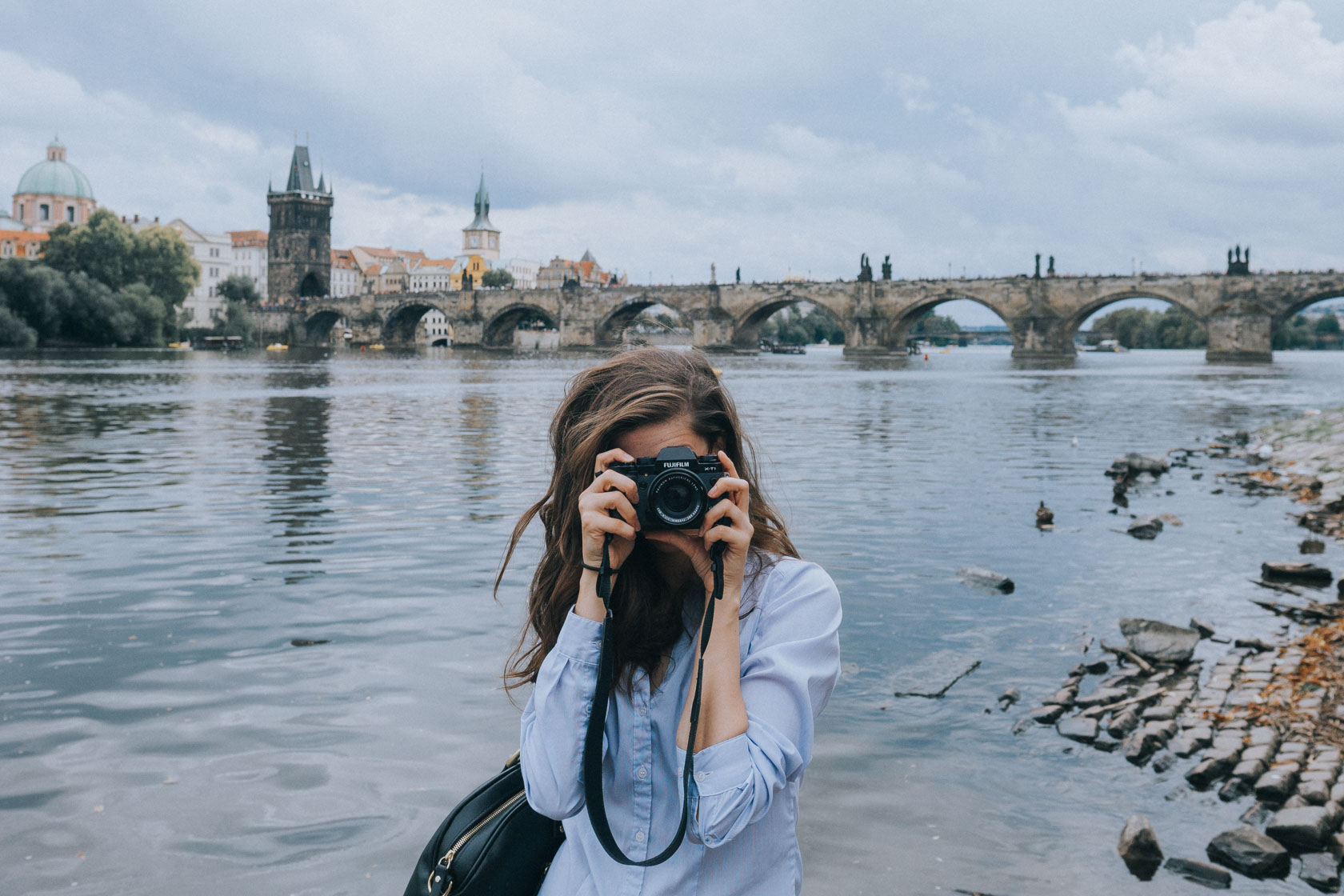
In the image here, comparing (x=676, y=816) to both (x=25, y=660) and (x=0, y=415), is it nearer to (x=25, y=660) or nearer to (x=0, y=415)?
(x=25, y=660)

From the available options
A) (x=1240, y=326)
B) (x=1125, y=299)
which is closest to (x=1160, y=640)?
(x=1240, y=326)

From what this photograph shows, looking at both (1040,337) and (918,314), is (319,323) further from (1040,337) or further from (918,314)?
(1040,337)

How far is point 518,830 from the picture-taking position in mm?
1655

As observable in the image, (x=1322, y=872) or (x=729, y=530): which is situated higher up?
(x=729, y=530)

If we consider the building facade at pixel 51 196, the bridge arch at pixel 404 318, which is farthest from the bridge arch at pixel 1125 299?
the building facade at pixel 51 196

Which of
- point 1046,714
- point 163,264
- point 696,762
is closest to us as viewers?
point 696,762

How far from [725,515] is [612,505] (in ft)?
0.54

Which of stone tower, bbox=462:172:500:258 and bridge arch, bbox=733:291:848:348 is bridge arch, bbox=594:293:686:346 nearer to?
bridge arch, bbox=733:291:848:348

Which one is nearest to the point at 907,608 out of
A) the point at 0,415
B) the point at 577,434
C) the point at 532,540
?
the point at 532,540

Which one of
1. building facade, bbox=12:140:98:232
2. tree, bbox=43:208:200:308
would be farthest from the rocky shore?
building facade, bbox=12:140:98:232

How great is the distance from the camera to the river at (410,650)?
11.0ft

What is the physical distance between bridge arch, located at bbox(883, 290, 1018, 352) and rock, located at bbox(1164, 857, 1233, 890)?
66597mm

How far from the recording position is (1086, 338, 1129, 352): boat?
10436cm

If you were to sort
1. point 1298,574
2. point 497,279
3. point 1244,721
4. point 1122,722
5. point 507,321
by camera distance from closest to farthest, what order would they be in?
1. point 1244,721
2. point 1122,722
3. point 1298,574
4. point 507,321
5. point 497,279
